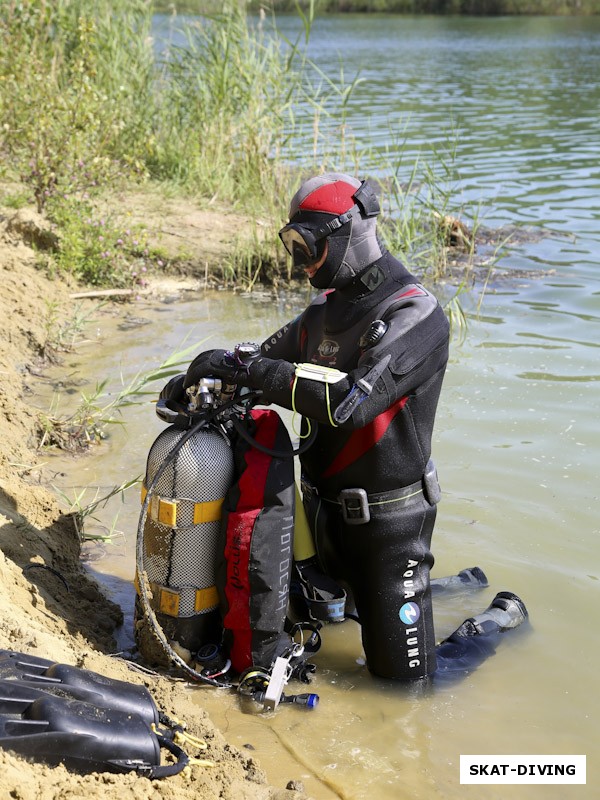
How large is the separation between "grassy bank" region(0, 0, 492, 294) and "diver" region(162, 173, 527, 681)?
3.77 m

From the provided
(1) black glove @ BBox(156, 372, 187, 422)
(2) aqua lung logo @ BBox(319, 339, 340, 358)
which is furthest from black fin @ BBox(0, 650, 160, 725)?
(2) aqua lung logo @ BBox(319, 339, 340, 358)

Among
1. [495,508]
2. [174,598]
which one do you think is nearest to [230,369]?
[174,598]

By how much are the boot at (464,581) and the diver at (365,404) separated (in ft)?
2.15

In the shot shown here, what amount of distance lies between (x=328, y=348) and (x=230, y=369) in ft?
1.30

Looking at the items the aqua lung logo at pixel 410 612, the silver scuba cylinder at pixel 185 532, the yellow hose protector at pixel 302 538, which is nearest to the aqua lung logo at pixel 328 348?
the silver scuba cylinder at pixel 185 532

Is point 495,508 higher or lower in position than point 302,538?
lower

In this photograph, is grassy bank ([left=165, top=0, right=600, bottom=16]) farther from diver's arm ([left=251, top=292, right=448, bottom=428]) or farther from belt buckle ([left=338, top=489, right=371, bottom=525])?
belt buckle ([left=338, top=489, right=371, bottom=525])

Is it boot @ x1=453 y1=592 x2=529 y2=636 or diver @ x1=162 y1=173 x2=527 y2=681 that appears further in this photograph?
boot @ x1=453 y1=592 x2=529 y2=636

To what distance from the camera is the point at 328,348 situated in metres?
3.45

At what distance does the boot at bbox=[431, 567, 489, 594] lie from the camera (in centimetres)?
421

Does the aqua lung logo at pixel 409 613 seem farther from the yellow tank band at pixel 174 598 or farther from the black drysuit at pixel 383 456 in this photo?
the yellow tank band at pixel 174 598

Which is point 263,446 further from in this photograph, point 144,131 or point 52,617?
point 144,131

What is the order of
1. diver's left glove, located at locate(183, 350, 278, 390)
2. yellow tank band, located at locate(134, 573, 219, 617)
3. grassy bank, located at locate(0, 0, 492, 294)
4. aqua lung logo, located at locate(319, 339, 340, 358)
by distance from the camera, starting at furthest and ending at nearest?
grassy bank, located at locate(0, 0, 492, 294) → aqua lung logo, located at locate(319, 339, 340, 358) → yellow tank band, located at locate(134, 573, 219, 617) → diver's left glove, located at locate(183, 350, 278, 390)

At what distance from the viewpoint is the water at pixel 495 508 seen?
125 inches
